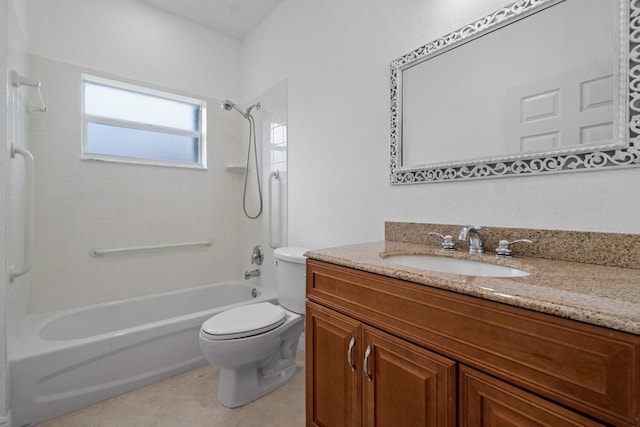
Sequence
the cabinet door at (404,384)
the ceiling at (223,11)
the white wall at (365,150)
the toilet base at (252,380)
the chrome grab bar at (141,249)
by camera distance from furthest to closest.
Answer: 1. the ceiling at (223,11)
2. the chrome grab bar at (141,249)
3. the toilet base at (252,380)
4. the white wall at (365,150)
5. the cabinet door at (404,384)

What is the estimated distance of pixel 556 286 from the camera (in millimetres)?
657

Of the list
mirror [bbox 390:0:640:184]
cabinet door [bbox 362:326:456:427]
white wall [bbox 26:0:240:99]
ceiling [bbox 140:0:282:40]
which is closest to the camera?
cabinet door [bbox 362:326:456:427]

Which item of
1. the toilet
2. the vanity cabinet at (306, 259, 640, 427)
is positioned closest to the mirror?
the vanity cabinet at (306, 259, 640, 427)

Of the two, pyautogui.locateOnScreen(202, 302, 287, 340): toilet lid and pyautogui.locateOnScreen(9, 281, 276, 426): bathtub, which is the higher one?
pyautogui.locateOnScreen(202, 302, 287, 340): toilet lid

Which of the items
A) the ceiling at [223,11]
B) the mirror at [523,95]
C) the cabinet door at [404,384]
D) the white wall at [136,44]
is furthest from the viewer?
the ceiling at [223,11]

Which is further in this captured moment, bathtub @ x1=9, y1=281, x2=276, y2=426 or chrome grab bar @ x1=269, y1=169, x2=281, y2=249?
chrome grab bar @ x1=269, y1=169, x2=281, y2=249

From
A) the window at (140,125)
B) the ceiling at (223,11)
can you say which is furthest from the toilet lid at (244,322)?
the ceiling at (223,11)

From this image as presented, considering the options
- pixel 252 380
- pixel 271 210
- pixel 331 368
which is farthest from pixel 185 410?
pixel 271 210

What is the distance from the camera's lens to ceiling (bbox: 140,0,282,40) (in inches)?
90.7

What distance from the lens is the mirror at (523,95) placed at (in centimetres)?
87

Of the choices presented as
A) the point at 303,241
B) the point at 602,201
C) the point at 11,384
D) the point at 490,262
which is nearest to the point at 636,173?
the point at 602,201

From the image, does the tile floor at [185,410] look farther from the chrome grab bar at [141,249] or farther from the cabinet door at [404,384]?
the chrome grab bar at [141,249]

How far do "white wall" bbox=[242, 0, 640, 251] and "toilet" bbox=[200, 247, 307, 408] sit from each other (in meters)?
0.35

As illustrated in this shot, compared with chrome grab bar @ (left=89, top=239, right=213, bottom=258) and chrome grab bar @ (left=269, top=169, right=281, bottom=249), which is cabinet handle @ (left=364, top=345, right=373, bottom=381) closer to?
chrome grab bar @ (left=269, top=169, right=281, bottom=249)
